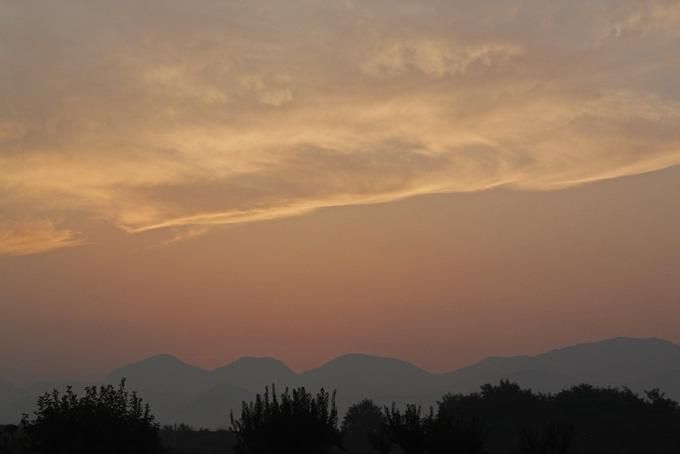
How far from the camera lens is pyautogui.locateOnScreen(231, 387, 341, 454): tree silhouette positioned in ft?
113

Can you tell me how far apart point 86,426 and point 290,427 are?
7.21m

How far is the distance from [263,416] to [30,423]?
832 cm

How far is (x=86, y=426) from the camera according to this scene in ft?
107

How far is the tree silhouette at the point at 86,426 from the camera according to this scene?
106ft

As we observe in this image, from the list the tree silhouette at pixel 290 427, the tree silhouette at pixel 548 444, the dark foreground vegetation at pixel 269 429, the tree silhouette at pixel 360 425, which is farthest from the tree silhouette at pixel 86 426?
the tree silhouette at pixel 360 425

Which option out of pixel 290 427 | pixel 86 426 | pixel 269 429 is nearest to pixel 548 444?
pixel 290 427

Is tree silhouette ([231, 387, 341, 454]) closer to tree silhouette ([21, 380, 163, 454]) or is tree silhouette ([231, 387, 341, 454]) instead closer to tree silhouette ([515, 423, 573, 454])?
tree silhouette ([21, 380, 163, 454])

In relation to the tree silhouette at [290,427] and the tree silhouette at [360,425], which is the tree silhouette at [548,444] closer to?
the tree silhouette at [290,427]

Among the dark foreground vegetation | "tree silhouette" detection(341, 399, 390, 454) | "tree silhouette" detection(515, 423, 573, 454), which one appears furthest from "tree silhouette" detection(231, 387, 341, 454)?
"tree silhouette" detection(341, 399, 390, 454)

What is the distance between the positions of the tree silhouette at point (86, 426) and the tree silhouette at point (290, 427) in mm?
3902

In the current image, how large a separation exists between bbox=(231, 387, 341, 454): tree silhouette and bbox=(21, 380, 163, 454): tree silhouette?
390 cm

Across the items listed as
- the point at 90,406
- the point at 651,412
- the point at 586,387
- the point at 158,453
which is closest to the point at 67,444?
the point at 90,406

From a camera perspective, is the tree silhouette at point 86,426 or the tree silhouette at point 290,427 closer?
the tree silhouette at point 86,426

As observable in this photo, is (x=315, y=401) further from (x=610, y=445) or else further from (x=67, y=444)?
(x=610, y=445)
